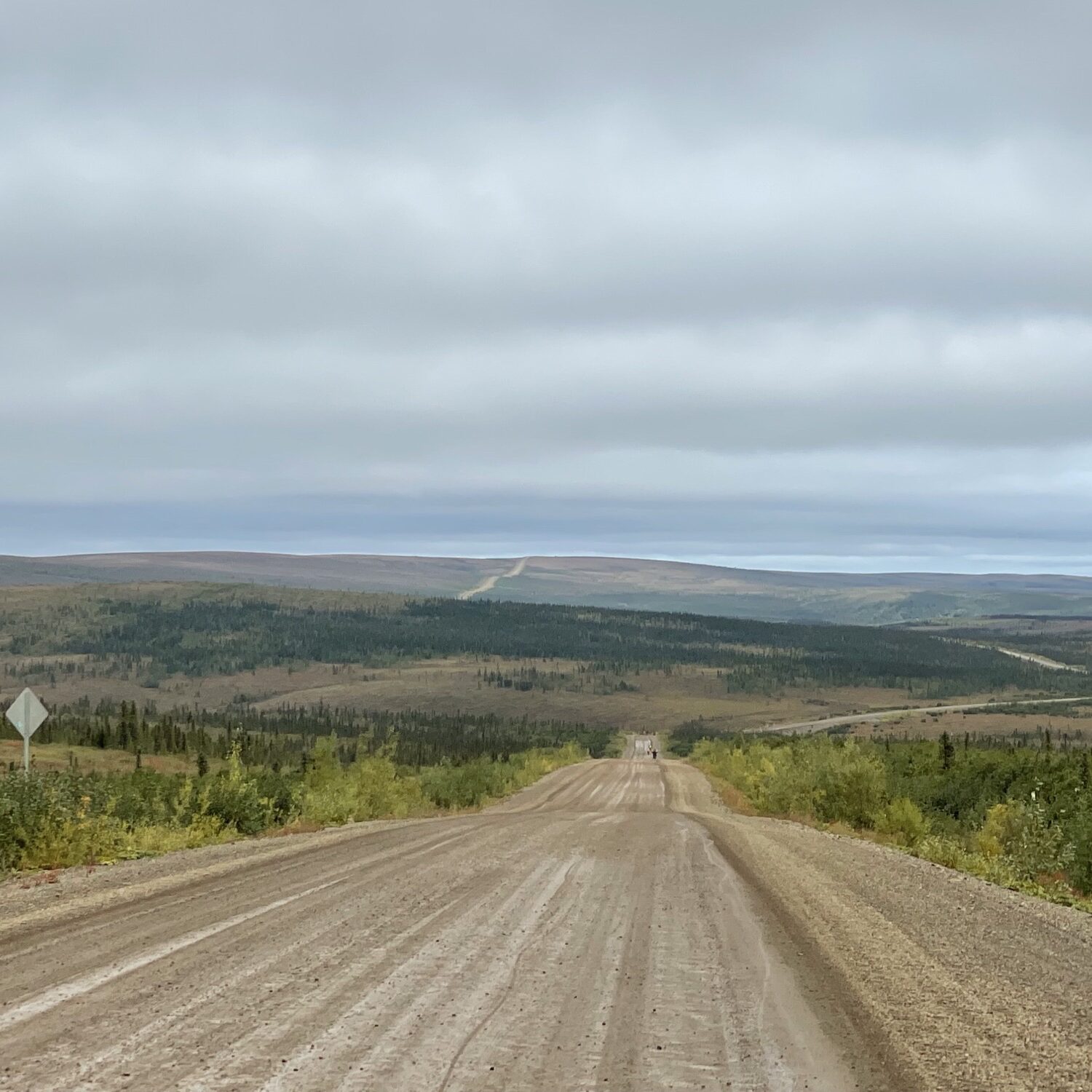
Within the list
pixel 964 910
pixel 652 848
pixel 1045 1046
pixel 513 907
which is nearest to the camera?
pixel 1045 1046

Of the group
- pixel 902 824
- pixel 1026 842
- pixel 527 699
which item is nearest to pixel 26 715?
pixel 1026 842

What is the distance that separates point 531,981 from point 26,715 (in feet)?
51.7

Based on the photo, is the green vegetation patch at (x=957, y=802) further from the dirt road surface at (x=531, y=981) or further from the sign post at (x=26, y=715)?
the sign post at (x=26, y=715)

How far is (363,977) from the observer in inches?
332

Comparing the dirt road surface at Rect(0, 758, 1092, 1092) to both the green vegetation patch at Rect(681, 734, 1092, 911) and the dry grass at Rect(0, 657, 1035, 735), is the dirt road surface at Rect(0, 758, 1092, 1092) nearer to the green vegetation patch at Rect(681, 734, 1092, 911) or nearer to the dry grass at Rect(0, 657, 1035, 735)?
the green vegetation patch at Rect(681, 734, 1092, 911)

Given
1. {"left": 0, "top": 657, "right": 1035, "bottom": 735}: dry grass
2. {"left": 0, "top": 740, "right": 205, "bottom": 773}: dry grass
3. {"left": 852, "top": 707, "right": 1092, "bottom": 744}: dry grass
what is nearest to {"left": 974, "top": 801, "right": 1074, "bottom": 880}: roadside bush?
{"left": 0, "top": 740, "right": 205, "bottom": 773}: dry grass

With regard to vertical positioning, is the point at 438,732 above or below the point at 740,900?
below

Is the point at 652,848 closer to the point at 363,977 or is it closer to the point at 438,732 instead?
the point at 363,977

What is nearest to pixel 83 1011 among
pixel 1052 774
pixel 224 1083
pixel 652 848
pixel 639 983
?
pixel 224 1083

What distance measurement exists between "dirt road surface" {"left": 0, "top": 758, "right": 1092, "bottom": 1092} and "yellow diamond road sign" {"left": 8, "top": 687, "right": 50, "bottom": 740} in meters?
6.23

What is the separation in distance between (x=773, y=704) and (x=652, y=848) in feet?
544

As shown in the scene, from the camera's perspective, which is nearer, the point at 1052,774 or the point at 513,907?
the point at 513,907

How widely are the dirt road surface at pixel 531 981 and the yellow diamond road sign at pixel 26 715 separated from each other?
6.23 meters

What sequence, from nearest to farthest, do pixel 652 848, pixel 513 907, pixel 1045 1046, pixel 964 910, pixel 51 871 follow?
pixel 1045 1046
pixel 513 907
pixel 964 910
pixel 51 871
pixel 652 848
